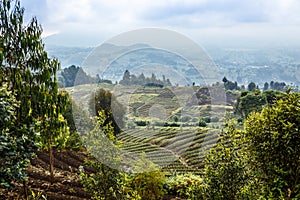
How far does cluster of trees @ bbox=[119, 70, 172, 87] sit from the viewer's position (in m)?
11.4

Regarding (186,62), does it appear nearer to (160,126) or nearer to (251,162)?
(251,162)

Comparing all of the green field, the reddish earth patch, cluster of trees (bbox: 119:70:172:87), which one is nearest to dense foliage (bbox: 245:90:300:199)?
the green field

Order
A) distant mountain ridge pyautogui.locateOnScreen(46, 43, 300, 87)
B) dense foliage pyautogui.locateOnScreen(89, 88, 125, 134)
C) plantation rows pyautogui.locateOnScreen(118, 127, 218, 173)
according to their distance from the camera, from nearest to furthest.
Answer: distant mountain ridge pyautogui.locateOnScreen(46, 43, 300, 87) → dense foliage pyautogui.locateOnScreen(89, 88, 125, 134) → plantation rows pyautogui.locateOnScreen(118, 127, 218, 173)

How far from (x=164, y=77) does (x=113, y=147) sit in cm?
712

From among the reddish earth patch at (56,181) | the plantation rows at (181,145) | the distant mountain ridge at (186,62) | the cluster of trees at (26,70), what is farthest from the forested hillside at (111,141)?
the plantation rows at (181,145)

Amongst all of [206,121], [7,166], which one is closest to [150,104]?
[7,166]

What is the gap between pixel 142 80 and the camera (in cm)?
1180

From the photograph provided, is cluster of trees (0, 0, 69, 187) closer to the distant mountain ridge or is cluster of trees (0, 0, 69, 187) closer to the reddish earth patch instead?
the distant mountain ridge

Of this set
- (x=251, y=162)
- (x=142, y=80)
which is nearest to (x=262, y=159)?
(x=251, y=162)

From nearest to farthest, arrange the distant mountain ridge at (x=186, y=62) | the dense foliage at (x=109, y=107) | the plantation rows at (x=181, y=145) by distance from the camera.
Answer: the distant mountain ridge at (x=186, y=62) → the dense foliage at (x=109, y=107) → the plantation rows at (x=181, y=145)

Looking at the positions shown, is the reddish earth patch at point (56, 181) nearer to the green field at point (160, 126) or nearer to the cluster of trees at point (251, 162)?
the green field at point (160, 126)

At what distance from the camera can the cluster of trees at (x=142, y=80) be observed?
11.4 m

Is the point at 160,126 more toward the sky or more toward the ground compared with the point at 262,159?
more toward the ground

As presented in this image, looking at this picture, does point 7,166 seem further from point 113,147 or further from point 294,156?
point 294,156
